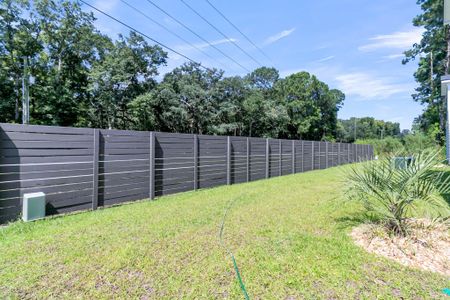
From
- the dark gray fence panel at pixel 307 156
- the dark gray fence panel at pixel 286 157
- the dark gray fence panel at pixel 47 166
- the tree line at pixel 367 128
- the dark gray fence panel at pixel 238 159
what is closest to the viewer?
the dark gray fence panel at pixel 47 166

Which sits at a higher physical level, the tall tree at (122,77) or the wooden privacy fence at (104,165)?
the tall tree at (122,77)

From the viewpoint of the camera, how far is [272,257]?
8.82 ft

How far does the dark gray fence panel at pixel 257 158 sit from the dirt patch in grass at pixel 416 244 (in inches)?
225

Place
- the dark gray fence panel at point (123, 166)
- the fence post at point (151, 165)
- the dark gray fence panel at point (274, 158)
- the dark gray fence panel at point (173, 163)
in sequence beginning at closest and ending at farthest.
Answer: the dark gray fence panel at point (123, 166) < the fence post at point (151, 165) < the dark gray fence panel at point (173, 163) < the dark gray fence panel at point (274, 158)

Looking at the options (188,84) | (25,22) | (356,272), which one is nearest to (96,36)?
(25,22)

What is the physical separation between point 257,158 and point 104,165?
5786 millimetres

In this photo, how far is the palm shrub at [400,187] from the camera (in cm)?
297

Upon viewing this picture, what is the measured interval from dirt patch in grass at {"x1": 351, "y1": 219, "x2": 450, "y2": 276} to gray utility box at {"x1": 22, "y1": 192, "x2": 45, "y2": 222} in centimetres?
470

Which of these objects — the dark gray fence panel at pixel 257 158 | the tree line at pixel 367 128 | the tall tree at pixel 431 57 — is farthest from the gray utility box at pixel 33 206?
the tree line at pixel 367 128

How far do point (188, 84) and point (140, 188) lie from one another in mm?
19299

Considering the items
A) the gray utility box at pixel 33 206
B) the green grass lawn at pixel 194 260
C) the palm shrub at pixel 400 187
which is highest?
the palm shrub at pixel 400 187

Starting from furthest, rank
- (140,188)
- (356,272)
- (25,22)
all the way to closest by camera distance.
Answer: (25,22) < (140,188) < (356,272)

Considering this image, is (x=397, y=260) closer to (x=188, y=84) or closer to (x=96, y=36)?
(x=188, y=84)

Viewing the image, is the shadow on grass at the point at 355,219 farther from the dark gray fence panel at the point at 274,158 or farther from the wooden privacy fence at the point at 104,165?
the dark gray fence panel at the point at 274,158
